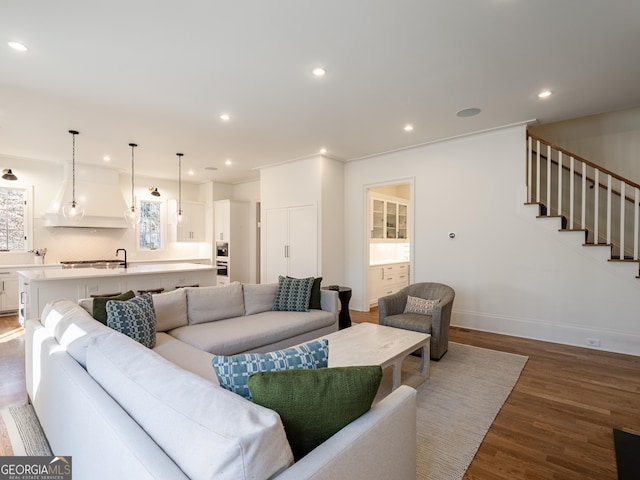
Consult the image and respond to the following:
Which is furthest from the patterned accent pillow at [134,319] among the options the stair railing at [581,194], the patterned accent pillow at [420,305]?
the stair railing at [581,194]

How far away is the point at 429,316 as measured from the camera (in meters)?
3.79

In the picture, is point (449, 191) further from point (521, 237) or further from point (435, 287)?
point (435, 287)

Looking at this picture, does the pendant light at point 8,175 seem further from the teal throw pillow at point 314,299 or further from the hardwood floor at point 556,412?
the teal throw pillow at point 314,299

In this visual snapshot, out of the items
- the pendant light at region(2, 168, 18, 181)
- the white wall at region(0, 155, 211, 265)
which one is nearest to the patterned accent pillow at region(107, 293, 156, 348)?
the pendant light at region(2, 168, 18, 181)

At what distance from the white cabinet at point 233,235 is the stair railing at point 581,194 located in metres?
5.97

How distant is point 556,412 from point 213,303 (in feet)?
10.3

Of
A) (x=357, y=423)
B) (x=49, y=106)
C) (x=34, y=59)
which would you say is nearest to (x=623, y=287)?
(x=357, y=423)

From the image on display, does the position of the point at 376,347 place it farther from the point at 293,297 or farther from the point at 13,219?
the point at 13,219

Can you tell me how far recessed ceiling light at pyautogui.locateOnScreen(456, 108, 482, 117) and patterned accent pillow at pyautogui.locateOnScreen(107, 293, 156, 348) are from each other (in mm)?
3994

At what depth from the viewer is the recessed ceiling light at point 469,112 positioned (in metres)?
3.90

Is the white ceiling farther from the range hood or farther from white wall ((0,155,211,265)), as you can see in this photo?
white wall ((0,155,211,265))

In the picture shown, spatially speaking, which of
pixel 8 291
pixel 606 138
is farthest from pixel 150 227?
pixel 606 138

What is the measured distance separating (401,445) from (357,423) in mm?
324

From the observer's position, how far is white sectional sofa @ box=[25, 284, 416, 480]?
87cm
